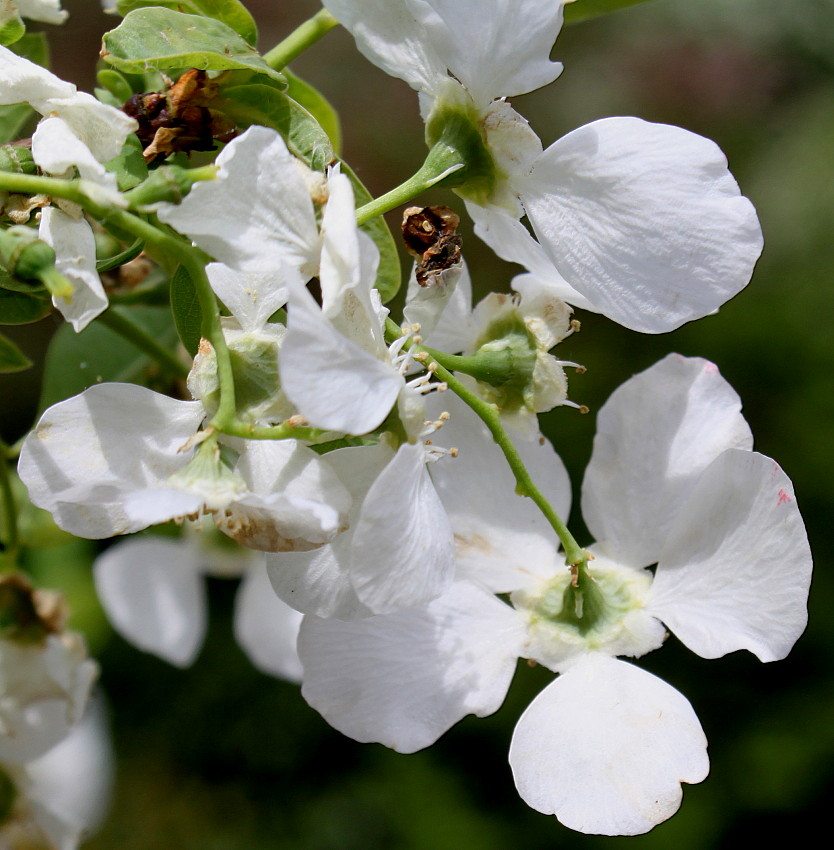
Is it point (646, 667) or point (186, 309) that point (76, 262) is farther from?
point (646, 667)

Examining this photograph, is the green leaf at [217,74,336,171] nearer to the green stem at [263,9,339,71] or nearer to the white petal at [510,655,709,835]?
the green stem at [263,9,339,71]

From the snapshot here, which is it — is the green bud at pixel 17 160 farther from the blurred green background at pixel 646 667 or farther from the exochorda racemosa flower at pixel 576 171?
the blurred green background at pixel 646 667

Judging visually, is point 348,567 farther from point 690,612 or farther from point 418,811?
point 418,811

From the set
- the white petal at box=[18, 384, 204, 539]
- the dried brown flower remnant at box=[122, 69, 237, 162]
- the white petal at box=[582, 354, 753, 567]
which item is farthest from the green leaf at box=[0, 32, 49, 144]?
the white petal at box=[582, 354, 753, 567]

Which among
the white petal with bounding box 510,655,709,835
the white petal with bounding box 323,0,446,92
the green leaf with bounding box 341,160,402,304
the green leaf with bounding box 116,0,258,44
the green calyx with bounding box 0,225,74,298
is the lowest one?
the white petal with bounding box 510,655,709,835

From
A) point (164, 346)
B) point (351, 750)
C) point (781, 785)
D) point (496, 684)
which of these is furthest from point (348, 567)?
point (351, 750)
